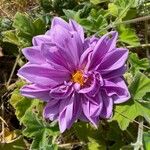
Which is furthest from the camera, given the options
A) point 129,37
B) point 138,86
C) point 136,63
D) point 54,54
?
point 129,37

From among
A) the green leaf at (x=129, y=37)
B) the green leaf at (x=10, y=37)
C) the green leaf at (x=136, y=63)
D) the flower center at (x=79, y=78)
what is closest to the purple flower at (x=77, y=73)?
the flower center at (x=79, y=78)

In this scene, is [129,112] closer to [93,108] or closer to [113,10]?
[93,108]

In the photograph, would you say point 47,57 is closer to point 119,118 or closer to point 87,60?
point 87,60

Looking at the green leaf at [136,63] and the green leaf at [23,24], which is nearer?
the green leaf at [136,63]

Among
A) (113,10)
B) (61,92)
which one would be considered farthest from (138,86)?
(113,10)

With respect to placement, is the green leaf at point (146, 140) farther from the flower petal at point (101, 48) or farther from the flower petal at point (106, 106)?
the flower petal at point (101, 48)

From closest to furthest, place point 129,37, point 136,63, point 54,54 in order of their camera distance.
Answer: point 54,54 < point 136,63 < point 129,37

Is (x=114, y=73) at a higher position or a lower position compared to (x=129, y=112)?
higher

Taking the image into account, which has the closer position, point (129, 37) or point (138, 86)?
point (138, 86)
